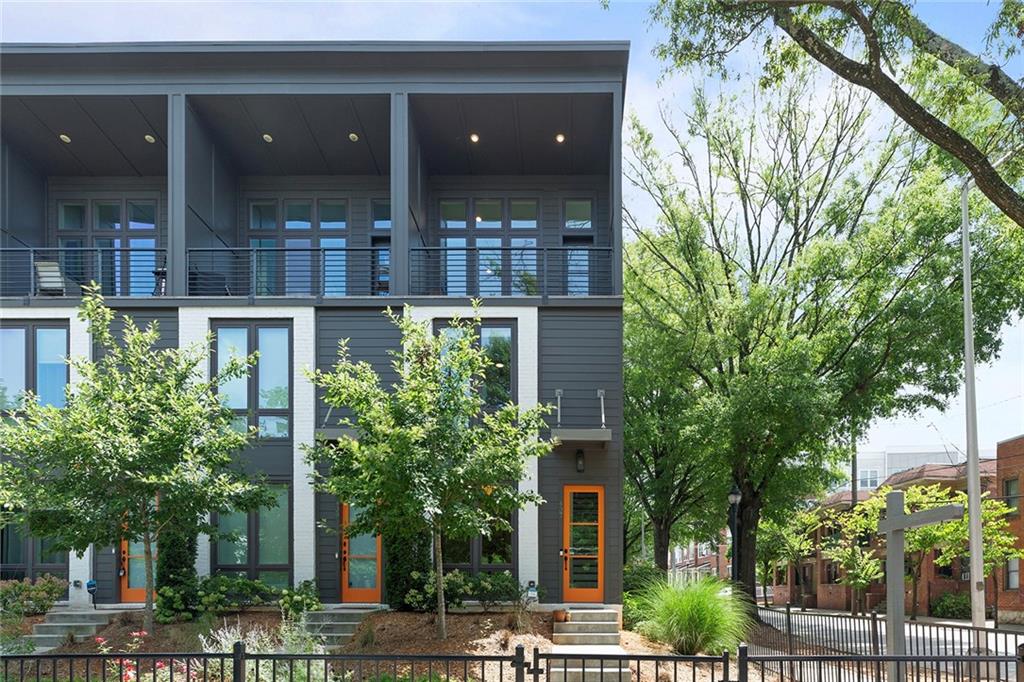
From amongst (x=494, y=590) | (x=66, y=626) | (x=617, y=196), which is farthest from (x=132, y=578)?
(x=617, y=196)

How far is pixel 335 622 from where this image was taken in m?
18.1

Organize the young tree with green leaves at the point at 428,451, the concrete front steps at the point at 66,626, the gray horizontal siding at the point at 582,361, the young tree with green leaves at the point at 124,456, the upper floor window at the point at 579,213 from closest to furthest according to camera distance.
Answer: the young tree with green leaves at the point at 428,451
the young tree with green leaves at the point at 124,456
the concrete front steps at the point at 66,626
the gray horizontal siding at the point at 582,361
the upper floor window at the point at 579,213

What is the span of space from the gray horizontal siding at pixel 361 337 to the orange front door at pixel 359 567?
2596 mm

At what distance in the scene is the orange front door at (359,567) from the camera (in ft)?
64.2

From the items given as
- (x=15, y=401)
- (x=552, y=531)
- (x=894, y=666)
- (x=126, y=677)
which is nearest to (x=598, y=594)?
(x=552, y=531)

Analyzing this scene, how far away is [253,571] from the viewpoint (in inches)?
770

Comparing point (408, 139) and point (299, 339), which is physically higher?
point (408, 139)

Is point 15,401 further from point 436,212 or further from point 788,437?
point 788,437

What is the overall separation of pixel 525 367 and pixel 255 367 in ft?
17.6

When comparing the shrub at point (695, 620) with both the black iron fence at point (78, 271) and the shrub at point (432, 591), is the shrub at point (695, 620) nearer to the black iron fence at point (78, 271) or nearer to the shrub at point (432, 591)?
the shrub at point (432, 591)

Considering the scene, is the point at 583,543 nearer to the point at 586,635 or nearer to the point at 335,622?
the point at 586,635

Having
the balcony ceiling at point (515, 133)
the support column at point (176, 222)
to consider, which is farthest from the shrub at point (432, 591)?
the balcony ceiling at point (515, 133)

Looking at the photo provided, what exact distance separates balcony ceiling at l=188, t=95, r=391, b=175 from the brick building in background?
86.1 feet

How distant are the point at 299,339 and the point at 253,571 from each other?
460 cm
